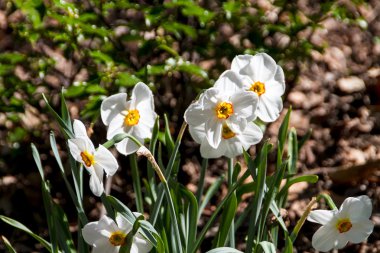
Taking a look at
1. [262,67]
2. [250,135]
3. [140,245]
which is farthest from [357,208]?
[140,245]

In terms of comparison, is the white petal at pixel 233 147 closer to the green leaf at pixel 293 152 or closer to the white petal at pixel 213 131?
the white petal at pixel 213 131

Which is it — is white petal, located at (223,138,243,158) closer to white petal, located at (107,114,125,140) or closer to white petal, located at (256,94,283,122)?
white petal, located at (256,94,283,122)

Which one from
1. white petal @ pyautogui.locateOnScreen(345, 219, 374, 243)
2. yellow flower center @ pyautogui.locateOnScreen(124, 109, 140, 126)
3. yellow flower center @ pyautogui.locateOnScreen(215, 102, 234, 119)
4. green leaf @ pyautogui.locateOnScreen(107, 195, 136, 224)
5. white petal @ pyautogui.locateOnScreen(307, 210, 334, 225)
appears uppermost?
yellow flower center @ pyautogui.locateOnScreen(215, 102, 234, 119)

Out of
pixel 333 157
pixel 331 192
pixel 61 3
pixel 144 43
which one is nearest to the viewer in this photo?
pixel 61 3

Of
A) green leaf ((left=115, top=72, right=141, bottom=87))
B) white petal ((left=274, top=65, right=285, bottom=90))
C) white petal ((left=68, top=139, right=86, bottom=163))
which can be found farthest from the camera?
green leaf ((left=115, top=72, right=141, bottom=87))

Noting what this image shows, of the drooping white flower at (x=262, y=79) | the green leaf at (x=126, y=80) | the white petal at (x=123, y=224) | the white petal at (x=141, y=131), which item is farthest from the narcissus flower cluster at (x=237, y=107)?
the green leaf at (x=126, y=80)

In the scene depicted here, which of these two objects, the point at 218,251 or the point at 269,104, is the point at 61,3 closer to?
the point at 269,104

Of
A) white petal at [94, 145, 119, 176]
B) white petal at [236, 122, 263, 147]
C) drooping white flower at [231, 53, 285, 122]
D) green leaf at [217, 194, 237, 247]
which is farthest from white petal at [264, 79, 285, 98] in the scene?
white petal at [94, 145, 119, 176]

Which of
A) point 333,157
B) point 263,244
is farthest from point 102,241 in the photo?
point 333,157
